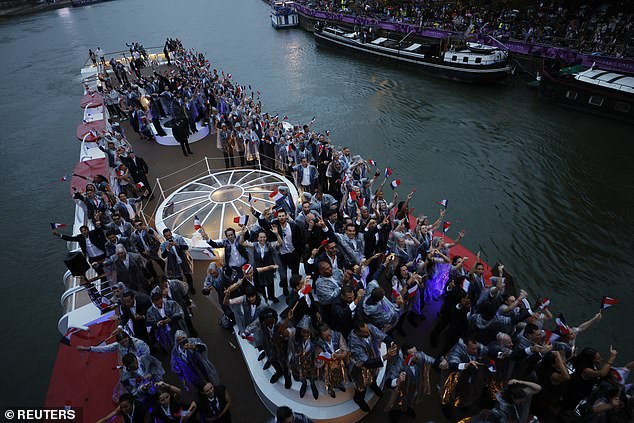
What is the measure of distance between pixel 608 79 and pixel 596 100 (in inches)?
51.5

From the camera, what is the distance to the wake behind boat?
2692 cm

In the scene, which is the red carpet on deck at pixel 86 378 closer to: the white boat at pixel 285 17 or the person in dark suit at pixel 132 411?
the person in dark suit at pixel 132 411

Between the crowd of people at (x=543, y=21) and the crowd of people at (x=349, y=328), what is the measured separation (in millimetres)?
27421

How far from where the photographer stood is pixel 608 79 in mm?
20984

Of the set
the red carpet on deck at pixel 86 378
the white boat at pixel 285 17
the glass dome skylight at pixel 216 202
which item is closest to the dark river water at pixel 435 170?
the red carpet on deck at pixel 86 378

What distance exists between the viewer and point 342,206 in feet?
29.6

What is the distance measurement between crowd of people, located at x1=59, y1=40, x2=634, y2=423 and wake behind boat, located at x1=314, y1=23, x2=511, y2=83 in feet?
78.3

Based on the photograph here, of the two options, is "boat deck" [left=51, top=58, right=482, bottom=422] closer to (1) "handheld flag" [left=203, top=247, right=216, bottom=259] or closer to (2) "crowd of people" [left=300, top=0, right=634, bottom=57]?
(1) "handheld flag" [left=203, top=247, right=216, bottom=259]

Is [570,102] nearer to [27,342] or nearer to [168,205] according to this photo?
[168,205]

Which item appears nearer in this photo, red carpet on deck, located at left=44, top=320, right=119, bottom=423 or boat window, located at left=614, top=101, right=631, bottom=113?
red carpet on deck, located at left=44, top=320, right=119, bottom=423

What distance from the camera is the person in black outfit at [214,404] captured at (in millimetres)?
4672

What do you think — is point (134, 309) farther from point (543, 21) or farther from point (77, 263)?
point (543, 21)

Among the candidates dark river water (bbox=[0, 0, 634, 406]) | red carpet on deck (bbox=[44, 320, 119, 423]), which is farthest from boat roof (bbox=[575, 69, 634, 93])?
red carpet on deck (bbox=[44, 320, 119, 423])

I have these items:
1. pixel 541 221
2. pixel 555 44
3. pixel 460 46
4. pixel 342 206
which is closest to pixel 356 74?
pixel 460 46
